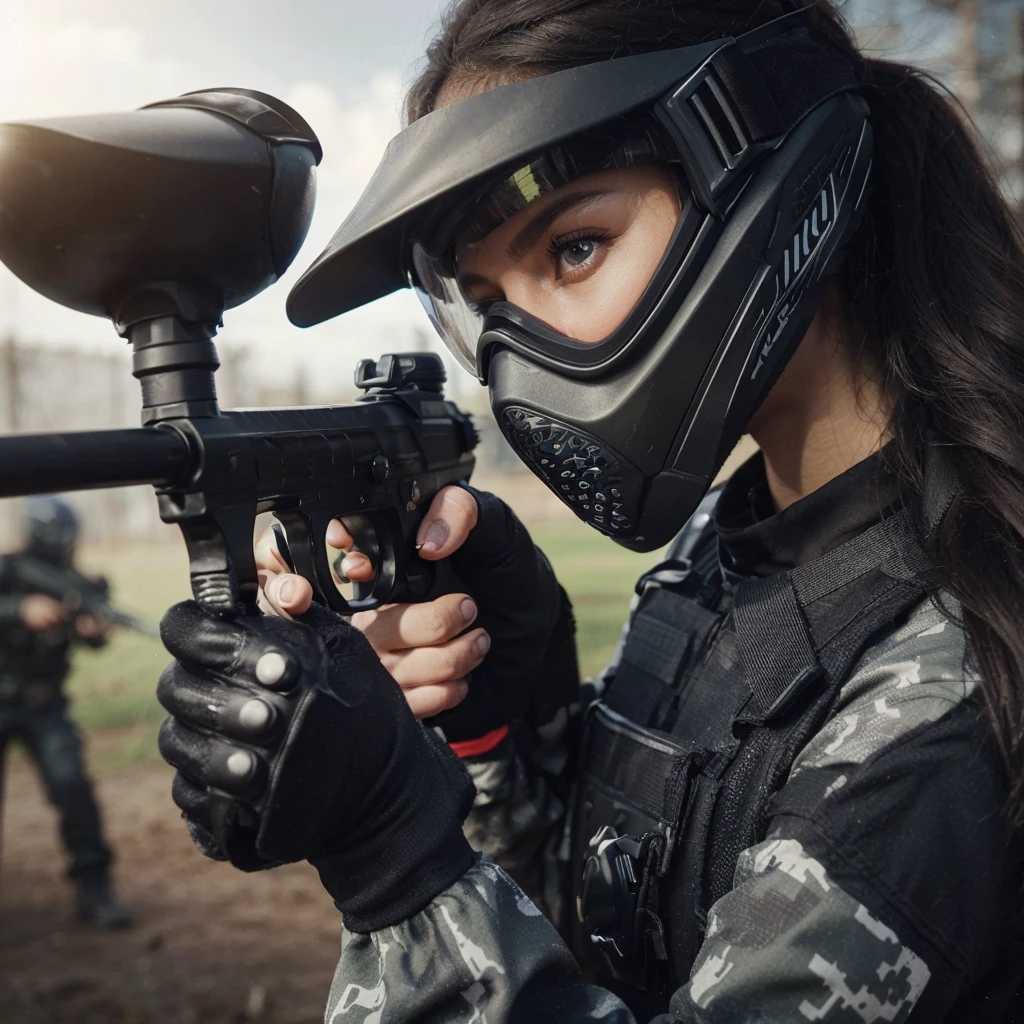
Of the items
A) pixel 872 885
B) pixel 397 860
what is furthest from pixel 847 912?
pixel 397 860

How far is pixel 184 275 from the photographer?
4.81ft

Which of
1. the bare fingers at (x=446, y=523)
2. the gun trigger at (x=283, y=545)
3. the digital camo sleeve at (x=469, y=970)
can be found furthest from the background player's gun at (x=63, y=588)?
the digital camo sleeve at (x=469, y=970)

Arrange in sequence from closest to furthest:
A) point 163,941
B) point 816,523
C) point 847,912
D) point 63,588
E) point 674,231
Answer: point 847,912 < point 674,231 < point 816,523 < point 163,941 < point 63,588

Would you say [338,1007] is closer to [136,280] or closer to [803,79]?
[136,280]

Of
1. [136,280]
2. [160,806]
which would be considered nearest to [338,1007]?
[136,280]

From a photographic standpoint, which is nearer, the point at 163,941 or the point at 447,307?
the point at 447,307

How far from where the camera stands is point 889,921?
4.10 ft

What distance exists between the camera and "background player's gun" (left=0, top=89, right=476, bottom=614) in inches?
50.8

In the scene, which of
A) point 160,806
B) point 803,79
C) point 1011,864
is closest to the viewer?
point 1011,864

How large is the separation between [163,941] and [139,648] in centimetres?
580

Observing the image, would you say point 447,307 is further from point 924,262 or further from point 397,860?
point 397,860

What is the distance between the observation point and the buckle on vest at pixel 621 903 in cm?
165

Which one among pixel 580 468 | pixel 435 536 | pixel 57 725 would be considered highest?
pixel 580 468

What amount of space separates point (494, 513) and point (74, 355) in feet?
35.2
